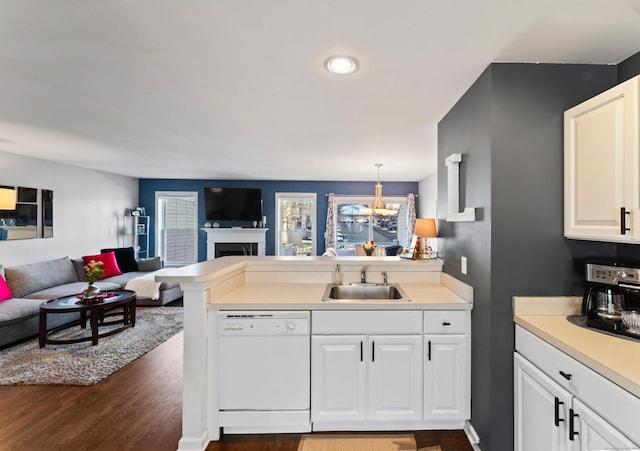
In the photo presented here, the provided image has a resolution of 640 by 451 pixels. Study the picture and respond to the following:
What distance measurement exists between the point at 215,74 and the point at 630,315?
2.65 meters

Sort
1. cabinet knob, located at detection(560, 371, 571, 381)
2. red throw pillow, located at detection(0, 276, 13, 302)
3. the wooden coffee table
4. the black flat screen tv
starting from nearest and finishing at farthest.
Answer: cabinet knob, located at detection(560, 371, 571, 381) → the wooden coffee table → red throw pillow, located at detection(0, 276, 13, 302) → the black flat screen tv

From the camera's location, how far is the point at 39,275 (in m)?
4.19

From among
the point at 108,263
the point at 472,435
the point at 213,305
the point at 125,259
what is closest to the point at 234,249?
the point at 125,259

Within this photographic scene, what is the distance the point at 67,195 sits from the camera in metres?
5.06

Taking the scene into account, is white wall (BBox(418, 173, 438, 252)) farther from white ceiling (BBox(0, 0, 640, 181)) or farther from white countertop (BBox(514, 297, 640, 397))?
white countertop (BBox(514, 297, 640, 397))

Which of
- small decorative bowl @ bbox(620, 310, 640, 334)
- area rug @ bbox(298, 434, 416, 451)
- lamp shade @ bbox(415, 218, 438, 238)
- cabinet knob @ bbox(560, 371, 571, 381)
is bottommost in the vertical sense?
area rug @ bbox(298, 434, 416, 451)

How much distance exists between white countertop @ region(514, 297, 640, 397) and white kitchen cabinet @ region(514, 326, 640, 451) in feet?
0.14

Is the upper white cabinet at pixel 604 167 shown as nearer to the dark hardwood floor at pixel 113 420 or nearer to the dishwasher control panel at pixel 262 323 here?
the dark hardwood floor at pixel 113 420

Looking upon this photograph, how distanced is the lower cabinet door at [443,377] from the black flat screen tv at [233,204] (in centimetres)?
532

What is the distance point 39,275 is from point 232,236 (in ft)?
10.8

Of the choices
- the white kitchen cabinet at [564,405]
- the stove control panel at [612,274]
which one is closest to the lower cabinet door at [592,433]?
the white kitchen cabinet at [564,405]

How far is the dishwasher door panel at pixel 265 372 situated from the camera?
1.92 meters

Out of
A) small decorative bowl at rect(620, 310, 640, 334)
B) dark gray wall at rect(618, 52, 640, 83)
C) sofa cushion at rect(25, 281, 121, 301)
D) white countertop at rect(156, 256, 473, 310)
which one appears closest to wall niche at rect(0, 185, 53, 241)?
sofa cushion at rect(25, 281, 121, 301)

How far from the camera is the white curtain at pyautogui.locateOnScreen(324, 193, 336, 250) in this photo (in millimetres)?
6852
